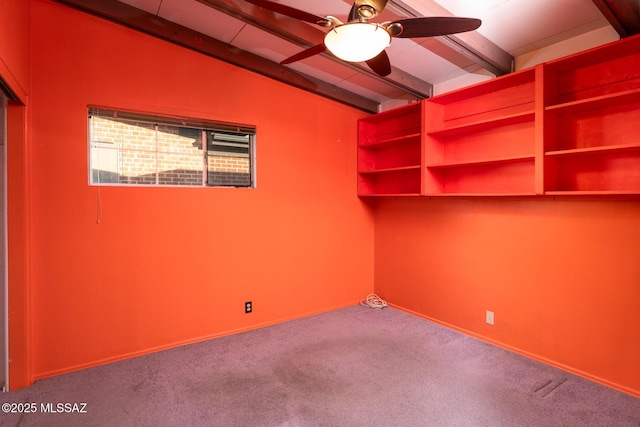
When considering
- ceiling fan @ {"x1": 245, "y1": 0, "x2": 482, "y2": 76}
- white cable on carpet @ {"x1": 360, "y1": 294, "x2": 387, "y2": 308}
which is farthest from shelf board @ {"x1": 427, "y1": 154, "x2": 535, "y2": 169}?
white cable on carpet @ {"x1": 360, "y1": 294, "x2": 387, "y2": 308}

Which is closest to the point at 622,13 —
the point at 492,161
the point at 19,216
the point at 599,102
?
the point at 599,102

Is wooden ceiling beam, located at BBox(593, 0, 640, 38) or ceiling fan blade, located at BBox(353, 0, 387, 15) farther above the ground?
wooden ceiling beam, located at BBox(593, 0, 640, 38)

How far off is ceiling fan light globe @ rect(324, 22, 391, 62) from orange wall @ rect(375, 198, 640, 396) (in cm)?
202

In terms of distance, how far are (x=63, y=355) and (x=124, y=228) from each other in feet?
3.42

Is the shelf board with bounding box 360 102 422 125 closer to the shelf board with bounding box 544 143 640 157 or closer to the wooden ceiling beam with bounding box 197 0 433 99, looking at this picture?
the wooden ceiling beam with bounding box 197 0 433 99

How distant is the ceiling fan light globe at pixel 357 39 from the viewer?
1683 millimetres

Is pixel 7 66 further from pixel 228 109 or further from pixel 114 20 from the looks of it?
pixel 228 109

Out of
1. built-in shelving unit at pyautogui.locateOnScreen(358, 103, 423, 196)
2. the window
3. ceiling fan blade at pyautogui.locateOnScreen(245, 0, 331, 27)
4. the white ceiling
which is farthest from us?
built-in shelving unit at pyautogui.locateOnScreen(358, 103, 423, 196)

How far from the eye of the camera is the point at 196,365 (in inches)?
105

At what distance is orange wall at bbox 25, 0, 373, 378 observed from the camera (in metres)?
2.49

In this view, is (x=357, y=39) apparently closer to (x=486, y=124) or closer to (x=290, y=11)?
(x=290, y=11)

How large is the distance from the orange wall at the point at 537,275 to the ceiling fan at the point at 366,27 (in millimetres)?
1807

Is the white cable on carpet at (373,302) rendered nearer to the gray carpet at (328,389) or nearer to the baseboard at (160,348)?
the baseboard at (160,348)

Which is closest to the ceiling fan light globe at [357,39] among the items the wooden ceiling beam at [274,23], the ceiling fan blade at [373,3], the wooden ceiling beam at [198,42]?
the ceiling fan blade at [373,3]
